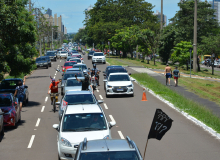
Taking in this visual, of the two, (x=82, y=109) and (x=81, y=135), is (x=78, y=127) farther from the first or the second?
(x=82, y=109)

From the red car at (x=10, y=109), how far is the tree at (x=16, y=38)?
3646 millimetres

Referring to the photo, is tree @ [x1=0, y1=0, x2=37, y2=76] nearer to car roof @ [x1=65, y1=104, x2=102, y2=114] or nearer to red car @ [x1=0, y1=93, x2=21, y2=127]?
red car @ [x1=0, y1=93, x2=21, y2=127]

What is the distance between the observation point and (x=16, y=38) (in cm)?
1936

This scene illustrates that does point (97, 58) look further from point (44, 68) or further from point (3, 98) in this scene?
point (3, 98)

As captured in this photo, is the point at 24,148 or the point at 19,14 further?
the point at 19,14

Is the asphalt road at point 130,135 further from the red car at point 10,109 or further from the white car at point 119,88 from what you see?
the white car at point 119,88

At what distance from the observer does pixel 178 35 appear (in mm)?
57688

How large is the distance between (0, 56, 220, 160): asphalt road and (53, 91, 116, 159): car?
1195 mm

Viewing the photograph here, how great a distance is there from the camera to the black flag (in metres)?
7.69

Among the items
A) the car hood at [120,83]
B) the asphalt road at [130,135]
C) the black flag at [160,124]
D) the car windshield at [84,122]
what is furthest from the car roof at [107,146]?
the car hood at [120,83]

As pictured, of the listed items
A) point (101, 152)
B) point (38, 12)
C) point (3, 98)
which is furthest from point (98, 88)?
point (38, 12)

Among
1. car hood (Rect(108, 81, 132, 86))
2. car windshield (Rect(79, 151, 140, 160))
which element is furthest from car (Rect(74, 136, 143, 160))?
car hood (Rect(108, 81, 132, 86))

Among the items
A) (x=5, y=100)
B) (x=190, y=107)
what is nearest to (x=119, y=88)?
(x=190, y=107)

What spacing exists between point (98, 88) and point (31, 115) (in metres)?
10.7
